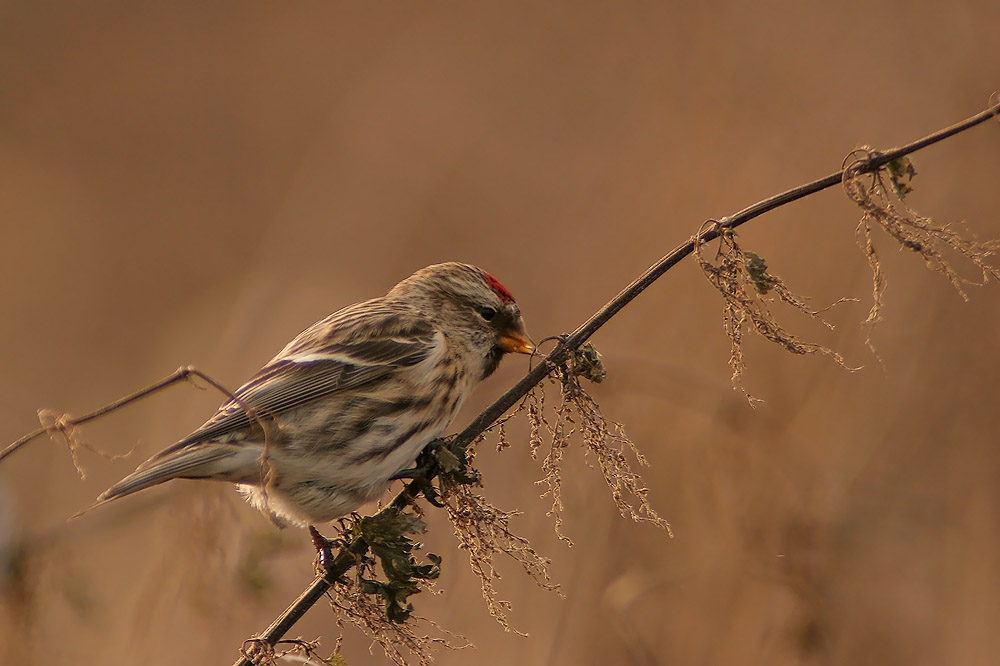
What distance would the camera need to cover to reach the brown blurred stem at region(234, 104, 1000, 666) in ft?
7.27

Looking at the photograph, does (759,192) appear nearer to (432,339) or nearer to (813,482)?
(813,482)

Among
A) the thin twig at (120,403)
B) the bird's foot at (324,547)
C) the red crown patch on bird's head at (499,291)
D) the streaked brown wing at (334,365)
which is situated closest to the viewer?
the thin twig at (120,403)

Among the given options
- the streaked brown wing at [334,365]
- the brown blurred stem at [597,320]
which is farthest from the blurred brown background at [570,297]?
the brown blurred stem at [597,320]

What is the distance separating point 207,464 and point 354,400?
621mm

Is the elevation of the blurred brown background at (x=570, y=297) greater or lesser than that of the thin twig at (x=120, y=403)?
greater

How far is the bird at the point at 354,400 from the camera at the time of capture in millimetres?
3365

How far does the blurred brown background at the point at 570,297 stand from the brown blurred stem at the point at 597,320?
1.84 ft

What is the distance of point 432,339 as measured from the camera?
4.03 metres

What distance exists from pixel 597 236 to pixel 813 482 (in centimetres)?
294

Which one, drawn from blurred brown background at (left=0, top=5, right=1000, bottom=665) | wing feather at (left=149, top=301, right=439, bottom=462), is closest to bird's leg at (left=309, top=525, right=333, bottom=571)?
blurred brown background at (left=0, top=5, right=1000, bottom=665)

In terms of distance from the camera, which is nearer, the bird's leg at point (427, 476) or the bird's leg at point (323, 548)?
the bird's leg at point (427, 476)

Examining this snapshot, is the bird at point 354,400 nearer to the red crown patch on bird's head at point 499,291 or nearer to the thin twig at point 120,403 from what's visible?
the red crown patch on bird's head at point 499,291

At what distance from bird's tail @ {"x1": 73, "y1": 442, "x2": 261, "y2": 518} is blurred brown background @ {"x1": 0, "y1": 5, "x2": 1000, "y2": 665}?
3.4 inches

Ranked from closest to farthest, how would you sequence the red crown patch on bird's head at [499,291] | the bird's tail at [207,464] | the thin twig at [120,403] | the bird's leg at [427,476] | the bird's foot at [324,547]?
the thin twig at [120,403]
the bird's leg at [427,476]
the bird's tail at [207,464]
the bird's foot at [324,547]
the red crown patch on bird's head at [499,291]
